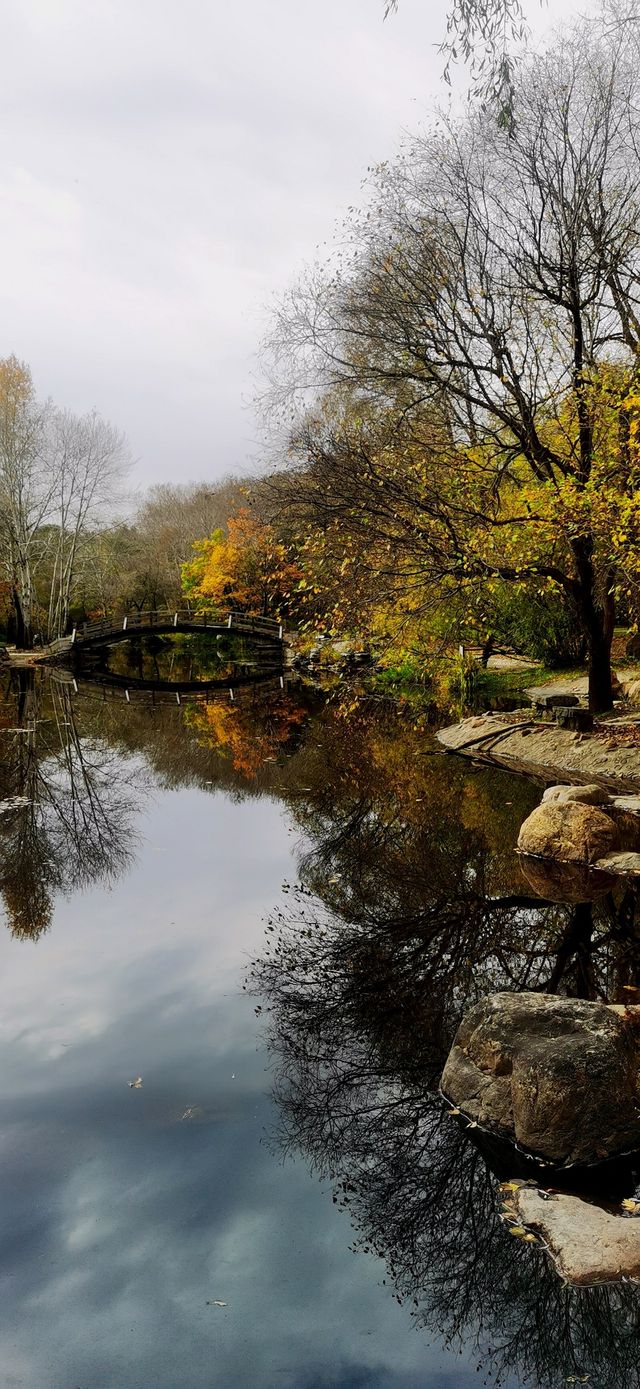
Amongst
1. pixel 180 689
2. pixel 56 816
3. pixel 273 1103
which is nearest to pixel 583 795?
pixel 273 1103

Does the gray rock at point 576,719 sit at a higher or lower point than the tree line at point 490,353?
lower

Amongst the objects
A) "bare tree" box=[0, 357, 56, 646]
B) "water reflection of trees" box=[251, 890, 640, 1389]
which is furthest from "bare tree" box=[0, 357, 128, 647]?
"water reflection of trees" box=[251, 890, 640, 1389]

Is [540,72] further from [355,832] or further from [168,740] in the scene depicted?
[168,740]

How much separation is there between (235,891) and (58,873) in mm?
2248

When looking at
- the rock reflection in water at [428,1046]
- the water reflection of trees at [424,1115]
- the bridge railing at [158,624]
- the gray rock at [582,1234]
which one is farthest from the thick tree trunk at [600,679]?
the bridge railing at [158,624]

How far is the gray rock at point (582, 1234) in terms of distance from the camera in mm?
4098

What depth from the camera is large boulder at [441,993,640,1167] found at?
4906mm

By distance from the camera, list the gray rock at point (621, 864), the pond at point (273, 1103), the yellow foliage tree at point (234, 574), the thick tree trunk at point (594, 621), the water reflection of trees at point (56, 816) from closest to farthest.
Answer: the pond at point (273, 1103)
the gray rock at point (621, 864)
the water reflection of trees at point (56, 816)
the thick tree trunk at point (594, 621)
the yellow foliage tree at point (234, 574)

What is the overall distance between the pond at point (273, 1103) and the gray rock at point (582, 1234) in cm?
10

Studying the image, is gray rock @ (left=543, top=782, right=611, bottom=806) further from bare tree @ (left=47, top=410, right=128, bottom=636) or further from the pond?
bare tree @ (left=47, top=410, right=128, bottom=636)

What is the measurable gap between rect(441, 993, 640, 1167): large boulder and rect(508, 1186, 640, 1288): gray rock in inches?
13.0

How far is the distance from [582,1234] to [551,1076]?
789mm

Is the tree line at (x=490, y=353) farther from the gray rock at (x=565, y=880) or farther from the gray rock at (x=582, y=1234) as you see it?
the gray rock at (x=582, y=1234)

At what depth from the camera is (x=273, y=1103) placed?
582 cm
